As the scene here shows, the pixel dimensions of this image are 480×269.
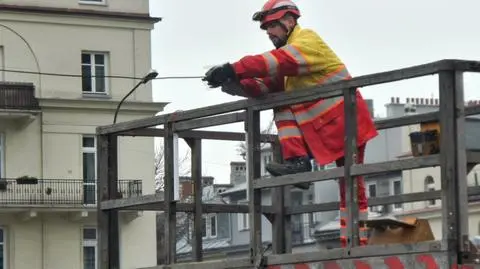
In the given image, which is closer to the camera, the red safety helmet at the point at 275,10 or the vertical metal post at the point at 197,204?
the red safety helmet at the point at 275,10

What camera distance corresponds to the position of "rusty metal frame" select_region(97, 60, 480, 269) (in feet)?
20.9

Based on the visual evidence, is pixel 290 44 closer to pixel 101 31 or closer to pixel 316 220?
pixel 316 220

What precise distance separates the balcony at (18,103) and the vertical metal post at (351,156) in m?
40.3

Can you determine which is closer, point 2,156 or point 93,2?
point 2,156

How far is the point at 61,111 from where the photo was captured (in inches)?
1871

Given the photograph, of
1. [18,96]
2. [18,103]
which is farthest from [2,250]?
[18,96]

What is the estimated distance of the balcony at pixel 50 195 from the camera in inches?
1858

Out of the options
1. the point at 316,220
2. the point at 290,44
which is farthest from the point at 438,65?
the point at 316,220

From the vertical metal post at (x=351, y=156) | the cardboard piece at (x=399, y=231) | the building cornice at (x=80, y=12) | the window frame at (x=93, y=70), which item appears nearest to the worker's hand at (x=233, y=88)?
the vertical metal post at (x=351, y=156)

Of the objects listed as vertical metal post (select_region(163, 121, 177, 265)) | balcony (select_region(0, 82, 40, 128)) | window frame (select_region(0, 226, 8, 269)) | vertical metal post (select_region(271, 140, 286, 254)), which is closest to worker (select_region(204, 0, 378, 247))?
vertical metal post (select_region(163, 121, 177, 265))

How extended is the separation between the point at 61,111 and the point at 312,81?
133ft

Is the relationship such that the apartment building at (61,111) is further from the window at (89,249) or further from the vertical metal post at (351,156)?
the vertical metal post at (351,156)

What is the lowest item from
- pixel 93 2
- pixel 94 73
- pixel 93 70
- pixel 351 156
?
pixel 351 156

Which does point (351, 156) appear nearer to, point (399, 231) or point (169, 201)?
point (399, 231)
